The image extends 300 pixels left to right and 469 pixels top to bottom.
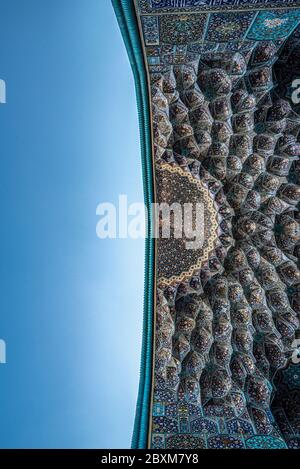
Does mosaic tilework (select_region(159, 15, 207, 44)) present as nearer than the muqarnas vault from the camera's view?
Yes

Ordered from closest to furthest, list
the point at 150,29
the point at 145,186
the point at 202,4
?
the point at 202,4 → the point at 150,29 → the point at 145,186

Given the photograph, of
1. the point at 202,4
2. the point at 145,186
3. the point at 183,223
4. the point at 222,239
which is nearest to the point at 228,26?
the point at 202,4

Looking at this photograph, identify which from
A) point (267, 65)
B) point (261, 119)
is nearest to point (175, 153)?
point (261, 119)

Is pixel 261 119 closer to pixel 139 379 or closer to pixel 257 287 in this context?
pixel 257 287

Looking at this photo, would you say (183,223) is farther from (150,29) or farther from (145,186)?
(150,29)

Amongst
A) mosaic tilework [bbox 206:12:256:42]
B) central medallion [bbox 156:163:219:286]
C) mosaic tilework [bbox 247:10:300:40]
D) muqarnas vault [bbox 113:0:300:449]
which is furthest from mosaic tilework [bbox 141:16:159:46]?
central medallion [bbox 156:163:219:286]

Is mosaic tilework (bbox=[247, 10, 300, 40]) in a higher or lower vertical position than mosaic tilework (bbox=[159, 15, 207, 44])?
higher

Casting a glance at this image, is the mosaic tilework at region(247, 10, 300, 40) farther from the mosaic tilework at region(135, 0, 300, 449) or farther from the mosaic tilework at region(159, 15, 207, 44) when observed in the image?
the mosaic tilework at region(159, 15, 207, 44)
